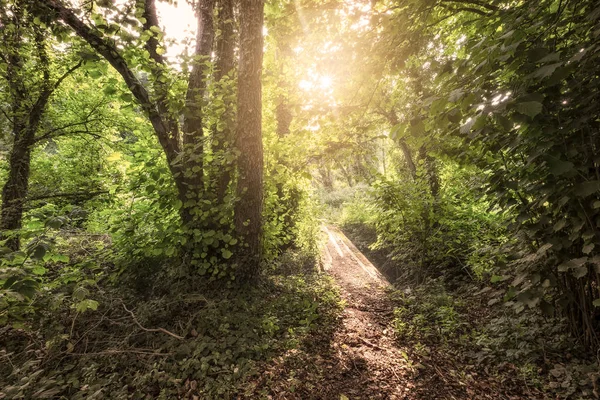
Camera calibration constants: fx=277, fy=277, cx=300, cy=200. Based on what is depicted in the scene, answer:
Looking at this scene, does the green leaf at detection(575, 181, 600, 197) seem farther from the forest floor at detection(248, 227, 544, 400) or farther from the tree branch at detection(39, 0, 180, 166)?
the tree branch at detection(39, 0, 180, 166)

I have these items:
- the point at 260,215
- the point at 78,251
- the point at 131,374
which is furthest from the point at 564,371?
the point at 78,251

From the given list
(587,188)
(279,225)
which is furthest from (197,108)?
(587,188)

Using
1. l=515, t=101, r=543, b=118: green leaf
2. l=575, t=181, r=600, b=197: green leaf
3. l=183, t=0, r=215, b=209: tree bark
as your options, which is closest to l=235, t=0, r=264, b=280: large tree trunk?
l=183, t=0, r=215, b=209: tree bark

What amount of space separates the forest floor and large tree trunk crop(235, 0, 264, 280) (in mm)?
1755

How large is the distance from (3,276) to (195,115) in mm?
3052

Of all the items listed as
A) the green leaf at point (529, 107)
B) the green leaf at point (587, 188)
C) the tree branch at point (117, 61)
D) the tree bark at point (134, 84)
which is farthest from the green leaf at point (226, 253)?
the green leaf at point (587, 188)

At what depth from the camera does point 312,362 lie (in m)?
3.38

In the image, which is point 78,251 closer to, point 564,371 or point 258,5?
point 258,5

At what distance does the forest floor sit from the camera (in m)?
2.97

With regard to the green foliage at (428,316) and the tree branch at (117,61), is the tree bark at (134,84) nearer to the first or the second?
the tree branch at (117,61)

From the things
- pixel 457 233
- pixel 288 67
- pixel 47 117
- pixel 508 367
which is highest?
pixel 47 117

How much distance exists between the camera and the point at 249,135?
14.0ft

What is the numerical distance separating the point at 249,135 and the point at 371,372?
3.63m

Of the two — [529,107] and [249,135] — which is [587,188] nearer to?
[529,107]
